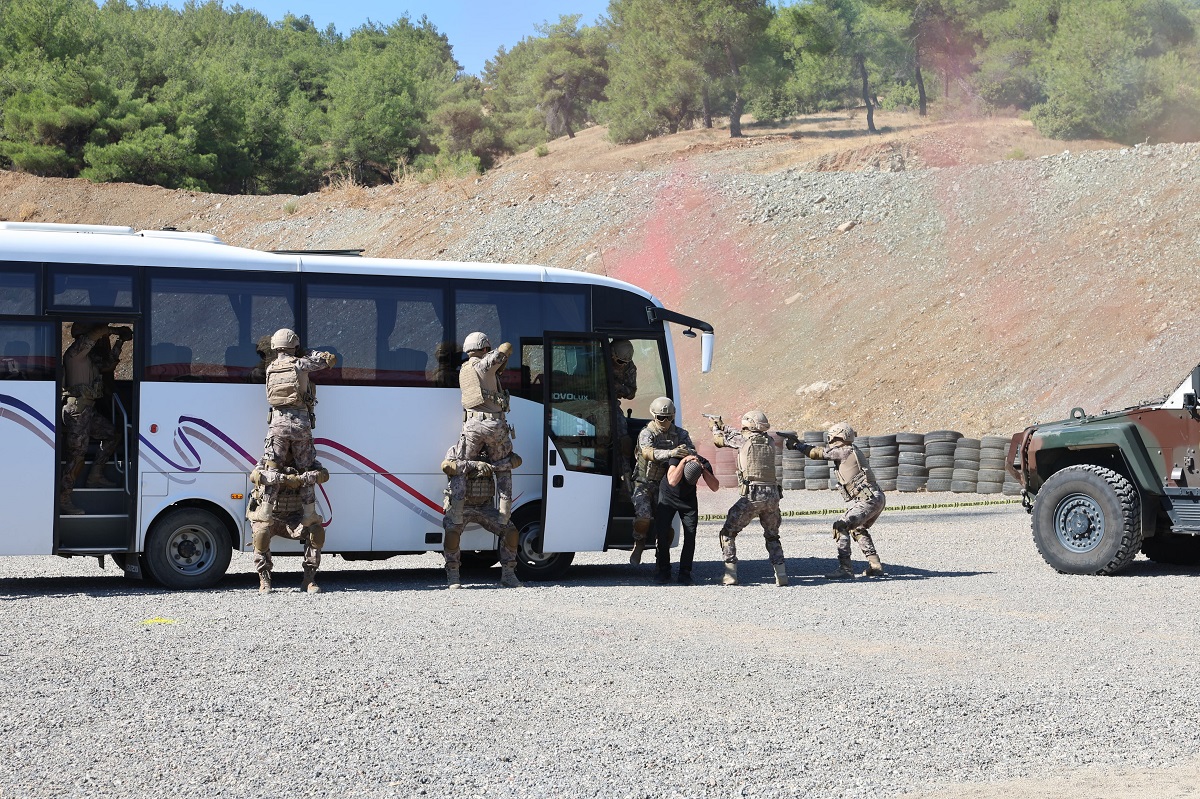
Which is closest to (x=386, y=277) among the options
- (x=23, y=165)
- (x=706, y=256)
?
(x=706, y=256)

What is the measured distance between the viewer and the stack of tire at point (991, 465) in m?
25.4

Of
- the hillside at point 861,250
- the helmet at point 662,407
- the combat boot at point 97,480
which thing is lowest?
the combat boot at point 97,480

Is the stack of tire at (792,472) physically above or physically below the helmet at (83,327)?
below

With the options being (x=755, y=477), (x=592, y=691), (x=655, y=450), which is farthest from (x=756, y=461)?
(x=592, y=691)

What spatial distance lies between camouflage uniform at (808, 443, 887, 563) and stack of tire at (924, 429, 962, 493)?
40.4 ft

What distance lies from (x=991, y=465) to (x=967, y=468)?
1.50 feet

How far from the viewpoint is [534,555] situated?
46.3ft

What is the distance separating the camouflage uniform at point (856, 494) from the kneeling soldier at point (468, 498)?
3.48 m

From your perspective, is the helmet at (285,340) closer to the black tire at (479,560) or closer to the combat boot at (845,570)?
the black tire at (479,560)

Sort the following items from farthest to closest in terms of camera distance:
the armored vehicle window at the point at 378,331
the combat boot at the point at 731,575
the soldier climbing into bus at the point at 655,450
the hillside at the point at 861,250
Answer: the hillside at the point at 861,250
the combat boot at the point at 731,575
the soldier climbing into bus at the point at 655,450
the armored vehicle window at the point at 378,331

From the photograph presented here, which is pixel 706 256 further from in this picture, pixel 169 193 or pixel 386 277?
pixel 386 277

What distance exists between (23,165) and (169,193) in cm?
743

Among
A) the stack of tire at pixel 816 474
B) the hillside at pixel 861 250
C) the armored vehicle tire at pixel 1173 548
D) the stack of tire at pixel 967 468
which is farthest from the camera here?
the hillside at pixel 861 250

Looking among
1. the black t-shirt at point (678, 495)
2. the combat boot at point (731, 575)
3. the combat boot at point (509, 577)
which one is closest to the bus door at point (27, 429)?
the combat boot at point (509, 577)
